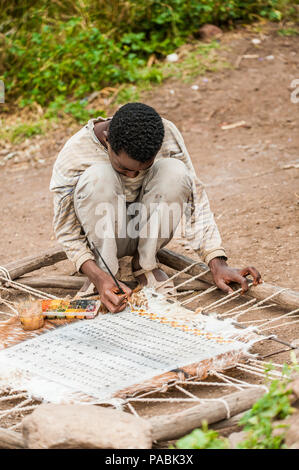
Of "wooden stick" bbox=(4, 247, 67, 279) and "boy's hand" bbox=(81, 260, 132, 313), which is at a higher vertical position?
"boy's hand" bbox=(81, 260, 132, 313)

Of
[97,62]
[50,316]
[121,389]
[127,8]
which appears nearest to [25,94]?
[97,62]

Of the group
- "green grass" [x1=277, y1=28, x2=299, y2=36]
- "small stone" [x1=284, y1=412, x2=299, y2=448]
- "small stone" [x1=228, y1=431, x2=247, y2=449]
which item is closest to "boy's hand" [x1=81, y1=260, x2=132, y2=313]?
"small stone" [x1=228, y1=431, x2=247, y2=449]

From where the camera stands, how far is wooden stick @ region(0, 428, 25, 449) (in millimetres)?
1564

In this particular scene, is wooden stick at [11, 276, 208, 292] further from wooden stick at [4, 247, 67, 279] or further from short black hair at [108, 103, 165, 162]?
short black hair at [108, 103, 165, 162]

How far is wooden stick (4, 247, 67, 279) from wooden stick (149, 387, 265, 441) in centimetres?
150

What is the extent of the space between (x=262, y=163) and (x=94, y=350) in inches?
106

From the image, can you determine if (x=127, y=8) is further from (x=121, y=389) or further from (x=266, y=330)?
(x=121, y=389)

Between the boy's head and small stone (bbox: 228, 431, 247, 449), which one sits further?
the boy's head

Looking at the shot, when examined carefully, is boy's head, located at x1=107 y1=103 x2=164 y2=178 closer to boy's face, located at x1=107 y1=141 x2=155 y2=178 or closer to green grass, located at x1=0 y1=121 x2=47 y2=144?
boy's face, located at x1=107 y1=141 x2=155 y2=178

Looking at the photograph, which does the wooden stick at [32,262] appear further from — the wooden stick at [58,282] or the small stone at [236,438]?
the small stone at [236,438]

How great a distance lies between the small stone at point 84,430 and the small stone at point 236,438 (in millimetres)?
215

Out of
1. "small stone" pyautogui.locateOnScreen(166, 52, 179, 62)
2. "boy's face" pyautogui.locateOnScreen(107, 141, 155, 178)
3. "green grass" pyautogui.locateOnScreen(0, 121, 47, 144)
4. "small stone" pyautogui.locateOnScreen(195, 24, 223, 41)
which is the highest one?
"boy's face" pyautogui.locateOnScreen(107, 141, 155, 178)

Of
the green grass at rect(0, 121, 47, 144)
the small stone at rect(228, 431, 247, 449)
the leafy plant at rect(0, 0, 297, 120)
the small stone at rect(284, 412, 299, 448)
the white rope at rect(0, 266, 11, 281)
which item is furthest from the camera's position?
the leafy plant at rect(0, 0, 297, 120)

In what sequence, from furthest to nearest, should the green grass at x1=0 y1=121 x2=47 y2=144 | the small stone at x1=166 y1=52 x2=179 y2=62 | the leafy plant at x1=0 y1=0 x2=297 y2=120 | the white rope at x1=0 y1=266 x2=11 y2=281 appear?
the small stone at x1=166 y1=52 x2=179 y2=62 < the leafy plant at x1=0 y1=0 x2=297 y2=120 < the green grass at x1=0 y1=121 x2=47 y2=144 < the white rope at x1=0 y1=266 x2=11 y2=281
